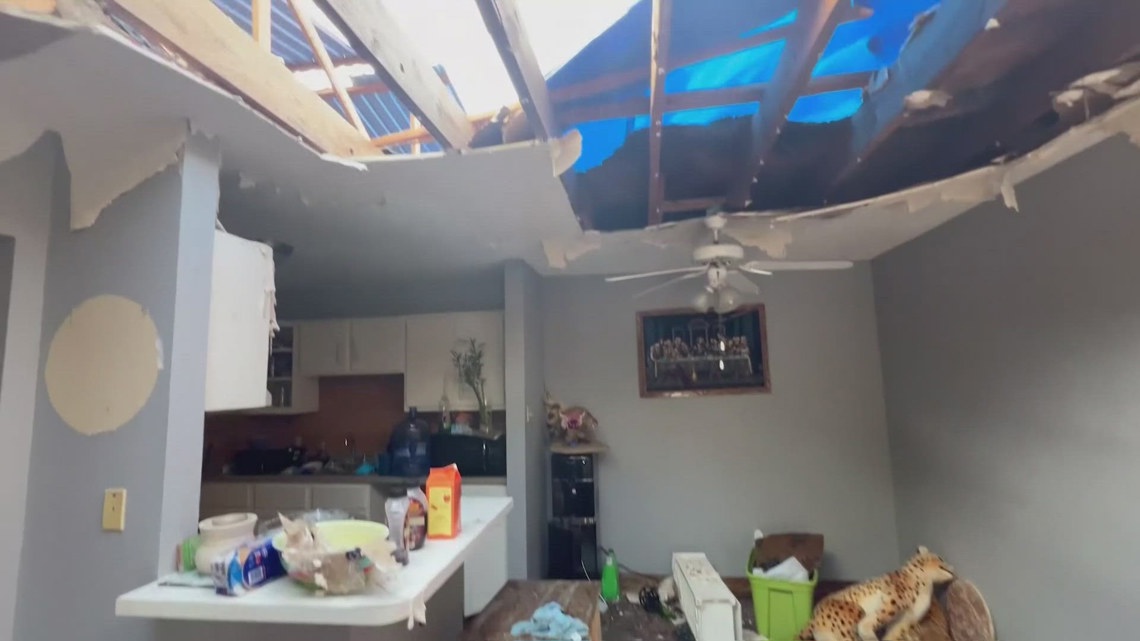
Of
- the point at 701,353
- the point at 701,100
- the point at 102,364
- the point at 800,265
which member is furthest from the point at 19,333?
the point at 701,353

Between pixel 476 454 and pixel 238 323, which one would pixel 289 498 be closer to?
pixel 476 454

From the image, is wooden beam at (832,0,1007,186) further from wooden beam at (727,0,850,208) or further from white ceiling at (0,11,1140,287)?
white ceiling at (0,11,1140,287)

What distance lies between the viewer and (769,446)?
3930mm

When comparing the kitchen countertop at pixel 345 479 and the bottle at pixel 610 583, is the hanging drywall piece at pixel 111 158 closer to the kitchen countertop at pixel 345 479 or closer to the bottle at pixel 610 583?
the kitchen countertop at pixel 345 479

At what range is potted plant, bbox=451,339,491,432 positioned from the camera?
3746 millimetres

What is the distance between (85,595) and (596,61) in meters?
2.06

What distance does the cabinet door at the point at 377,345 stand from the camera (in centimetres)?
397

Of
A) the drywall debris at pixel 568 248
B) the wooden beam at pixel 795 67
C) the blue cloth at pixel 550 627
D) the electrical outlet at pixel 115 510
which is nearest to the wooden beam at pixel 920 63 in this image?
the wooden beam at pixel 795 67

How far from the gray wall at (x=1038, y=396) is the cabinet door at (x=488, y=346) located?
247cm

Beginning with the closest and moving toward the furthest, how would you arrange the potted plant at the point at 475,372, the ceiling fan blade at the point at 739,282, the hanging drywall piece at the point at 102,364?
1. the hanging drywall piece at the point at 102,364
2. the ceiling fan blade at the point at 739,282
3. the potted plant at the point at 475,372

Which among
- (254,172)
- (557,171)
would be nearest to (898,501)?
(557,171)

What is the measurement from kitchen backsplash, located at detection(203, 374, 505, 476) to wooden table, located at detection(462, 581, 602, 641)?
2.19 meters

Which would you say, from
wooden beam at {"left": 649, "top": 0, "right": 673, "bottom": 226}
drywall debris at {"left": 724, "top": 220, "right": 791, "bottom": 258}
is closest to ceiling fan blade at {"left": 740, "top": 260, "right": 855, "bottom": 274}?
drywall debris at {"left": 724, "top": 220, "right": 791, "bottom": 258}

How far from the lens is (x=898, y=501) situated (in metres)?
3.74
